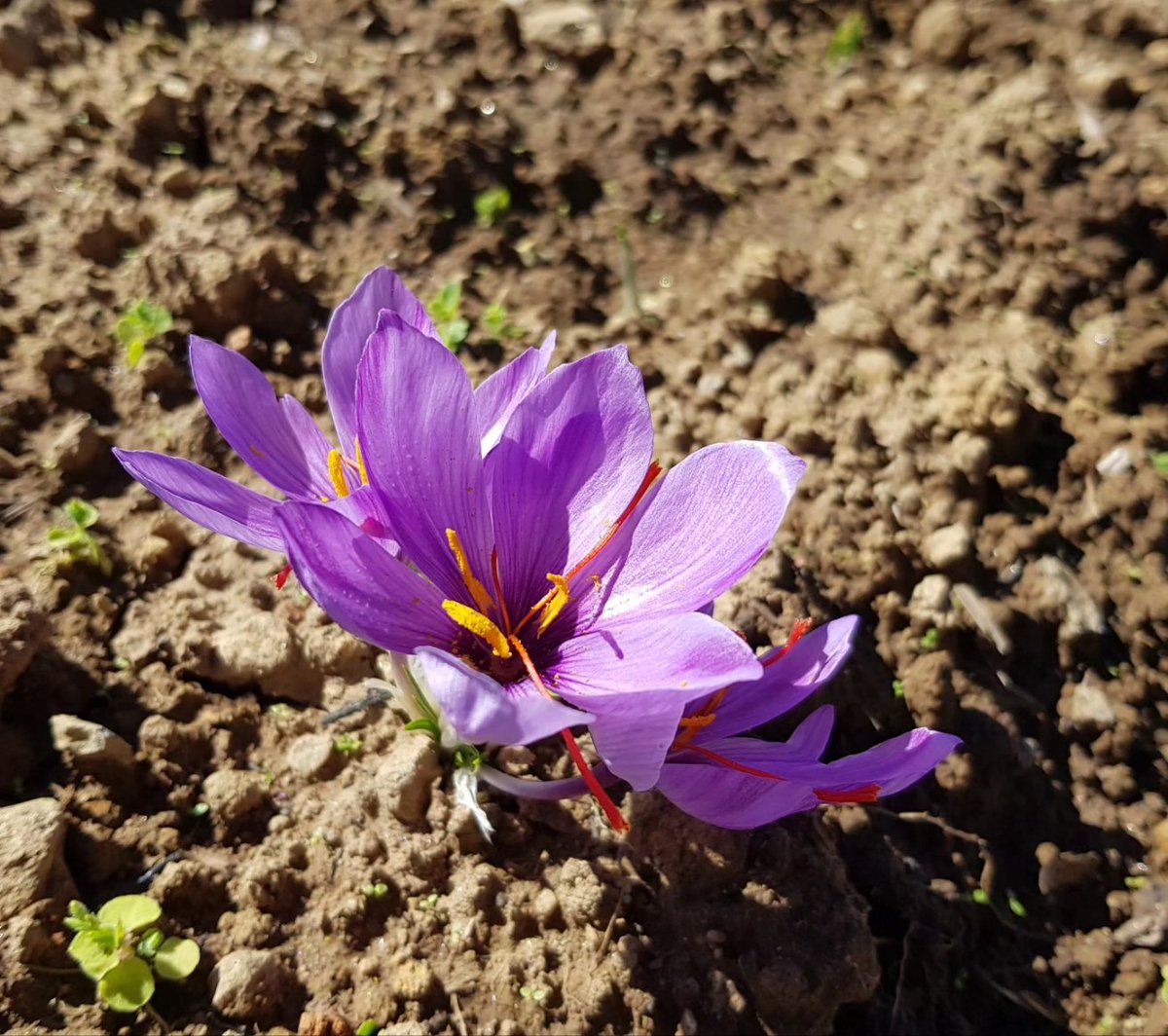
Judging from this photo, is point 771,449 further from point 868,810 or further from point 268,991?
point 268,991

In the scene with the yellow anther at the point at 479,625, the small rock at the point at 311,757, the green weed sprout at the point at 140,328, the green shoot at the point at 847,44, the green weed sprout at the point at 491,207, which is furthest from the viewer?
the green shoot at the point at 847,44

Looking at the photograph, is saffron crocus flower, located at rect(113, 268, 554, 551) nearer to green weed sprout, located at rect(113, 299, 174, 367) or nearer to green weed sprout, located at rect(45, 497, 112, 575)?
green weed sprout, located at rect(45, 497, 112, 575)

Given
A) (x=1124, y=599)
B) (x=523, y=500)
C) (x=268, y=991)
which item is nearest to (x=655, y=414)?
(x=523, y=500)

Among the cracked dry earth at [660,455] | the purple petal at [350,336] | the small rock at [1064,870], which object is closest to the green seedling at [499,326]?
the cracked dry earth at [660,455]

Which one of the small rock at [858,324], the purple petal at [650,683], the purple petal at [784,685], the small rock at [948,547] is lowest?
the small rock at [948,547]

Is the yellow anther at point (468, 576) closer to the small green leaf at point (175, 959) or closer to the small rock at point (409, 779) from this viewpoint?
the small rock at point (409, 779)

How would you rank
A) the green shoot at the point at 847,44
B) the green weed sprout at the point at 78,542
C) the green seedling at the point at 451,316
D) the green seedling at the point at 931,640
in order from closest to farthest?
the green weed sprout at the point at 78,542 < the green seedling at the point at 931,640 < the green seedling at the point at 451,316 < the green shoot at the point at 847,44

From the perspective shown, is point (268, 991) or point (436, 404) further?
point (268, 991)
